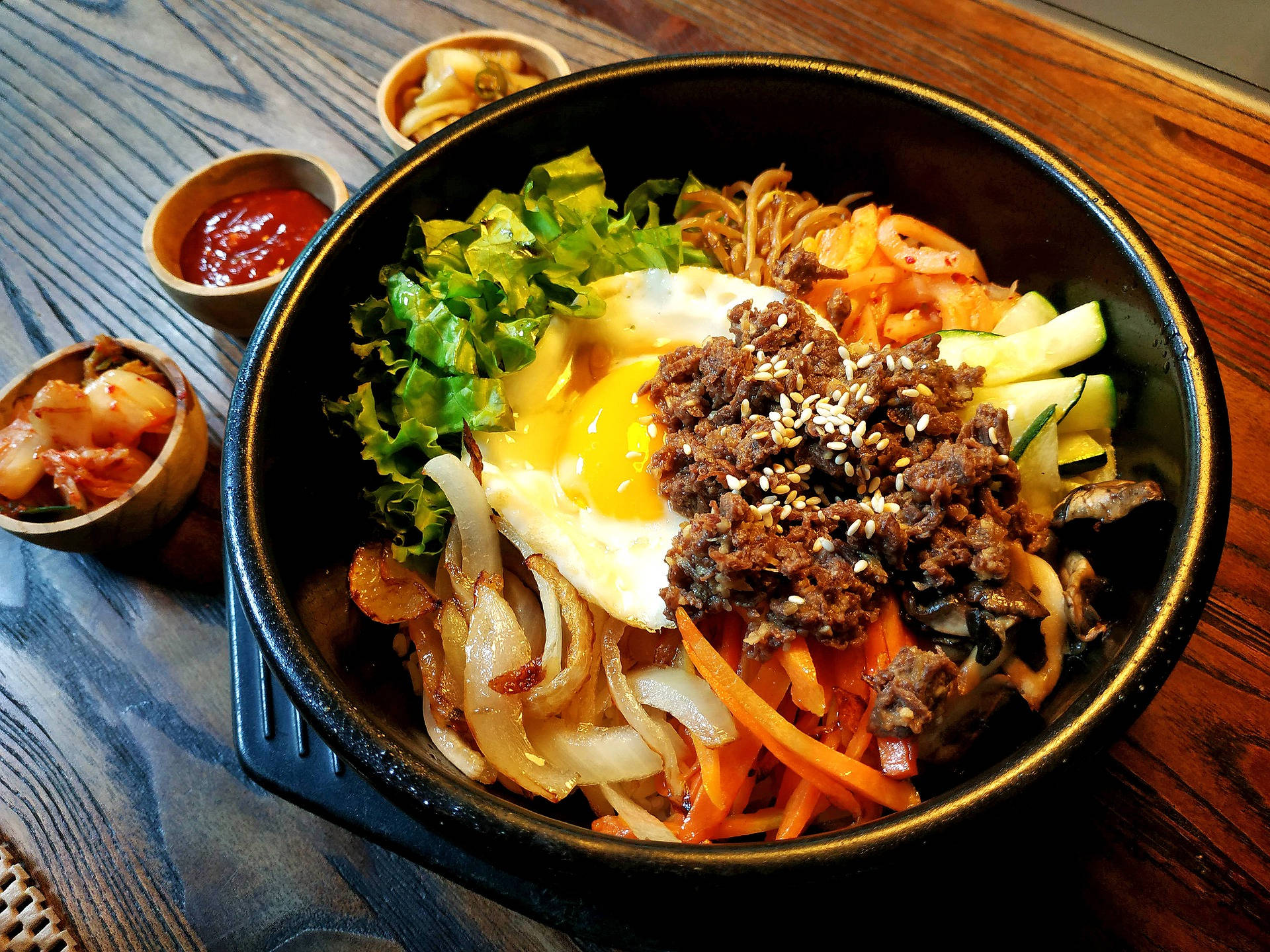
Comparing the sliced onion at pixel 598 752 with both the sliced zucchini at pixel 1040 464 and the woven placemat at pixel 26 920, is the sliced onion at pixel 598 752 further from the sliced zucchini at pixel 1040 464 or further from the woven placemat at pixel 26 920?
the woven placemat at pixel 26 920

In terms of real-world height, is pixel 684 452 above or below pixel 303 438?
above

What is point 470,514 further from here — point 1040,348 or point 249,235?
point 249,235

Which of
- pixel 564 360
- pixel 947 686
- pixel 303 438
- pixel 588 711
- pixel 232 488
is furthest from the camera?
pixel 564 360

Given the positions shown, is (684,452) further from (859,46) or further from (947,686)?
(859,46)

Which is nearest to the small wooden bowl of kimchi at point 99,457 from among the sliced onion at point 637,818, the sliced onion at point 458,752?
the sliced onion at point 458,752

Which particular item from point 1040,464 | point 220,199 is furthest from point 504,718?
point 220,199

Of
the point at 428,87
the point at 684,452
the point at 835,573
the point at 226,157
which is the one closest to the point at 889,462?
the point at 835,573

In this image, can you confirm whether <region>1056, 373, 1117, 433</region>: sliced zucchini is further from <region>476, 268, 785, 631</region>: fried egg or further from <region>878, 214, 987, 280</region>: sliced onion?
<region>476, 268, 785, 631</region>: fried egg
